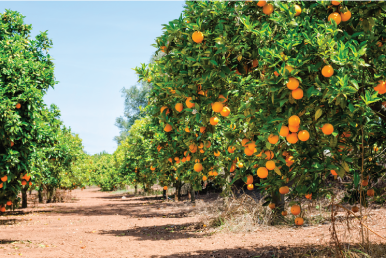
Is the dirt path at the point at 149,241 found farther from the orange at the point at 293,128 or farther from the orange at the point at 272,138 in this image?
the orange at the point at 293,128

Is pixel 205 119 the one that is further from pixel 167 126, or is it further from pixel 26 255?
pixel 26 255

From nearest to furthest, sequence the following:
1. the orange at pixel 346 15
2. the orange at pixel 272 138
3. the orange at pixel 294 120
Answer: the orange at pixel 294 120 < the orange at pixel 272 138 < the orange at pixel 346 15

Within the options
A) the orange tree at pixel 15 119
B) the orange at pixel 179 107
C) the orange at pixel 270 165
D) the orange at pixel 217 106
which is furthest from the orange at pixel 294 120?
the orange tree at pixel 15 119

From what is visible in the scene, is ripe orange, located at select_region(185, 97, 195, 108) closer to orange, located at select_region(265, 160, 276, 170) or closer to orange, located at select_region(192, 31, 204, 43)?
orange, located at select_region(192, 31, 204, 43)

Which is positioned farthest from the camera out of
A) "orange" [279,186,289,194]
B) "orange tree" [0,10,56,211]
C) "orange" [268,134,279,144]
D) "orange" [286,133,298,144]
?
"orange tree" [0,10,56,211]

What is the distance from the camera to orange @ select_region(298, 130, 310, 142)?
110 inches

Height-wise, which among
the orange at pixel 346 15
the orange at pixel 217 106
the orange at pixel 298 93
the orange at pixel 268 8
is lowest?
the orange at pixel 298 93

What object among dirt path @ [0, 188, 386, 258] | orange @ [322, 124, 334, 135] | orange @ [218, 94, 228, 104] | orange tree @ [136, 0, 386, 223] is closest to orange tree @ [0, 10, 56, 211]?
dirt path @ [0, 188, 386, 258]

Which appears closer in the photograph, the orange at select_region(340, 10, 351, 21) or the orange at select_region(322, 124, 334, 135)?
the orange at select_region(322, 124, 334, 135)

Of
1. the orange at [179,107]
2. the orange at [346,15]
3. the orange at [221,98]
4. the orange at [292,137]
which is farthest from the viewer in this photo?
the orange at [179,107]

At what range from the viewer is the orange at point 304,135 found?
2.79m

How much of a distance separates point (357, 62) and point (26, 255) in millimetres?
7263

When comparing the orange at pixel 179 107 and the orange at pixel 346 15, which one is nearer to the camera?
the orange at pixel 346 15

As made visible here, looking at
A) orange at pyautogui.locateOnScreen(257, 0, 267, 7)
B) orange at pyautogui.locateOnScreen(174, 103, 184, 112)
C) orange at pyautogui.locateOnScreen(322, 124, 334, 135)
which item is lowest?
orange at pyautogui.locateOnScreen(322, 124, 334, 135)
